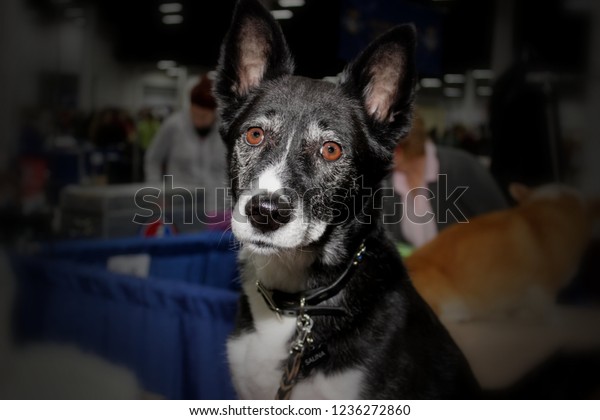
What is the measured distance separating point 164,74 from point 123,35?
0.57ft

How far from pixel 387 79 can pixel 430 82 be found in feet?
1.35

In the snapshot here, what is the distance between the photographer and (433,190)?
1.76 meters

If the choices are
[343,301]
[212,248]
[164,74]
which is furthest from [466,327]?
[164,74]

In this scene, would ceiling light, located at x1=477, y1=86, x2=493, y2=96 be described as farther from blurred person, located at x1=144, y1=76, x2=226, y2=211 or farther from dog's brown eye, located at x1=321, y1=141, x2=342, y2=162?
blurred person, located at x1=144, y1=76, x2=226, y2=211

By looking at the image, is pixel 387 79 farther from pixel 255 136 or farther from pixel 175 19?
pixel 175 19

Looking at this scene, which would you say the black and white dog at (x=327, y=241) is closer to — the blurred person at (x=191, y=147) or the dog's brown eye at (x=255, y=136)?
the dog's brown eye at (x=255, y=136)

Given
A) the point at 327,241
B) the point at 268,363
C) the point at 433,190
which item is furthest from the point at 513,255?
the point at 268,363

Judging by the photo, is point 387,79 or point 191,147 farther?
point 191,147

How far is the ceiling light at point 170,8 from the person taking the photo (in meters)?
1.65

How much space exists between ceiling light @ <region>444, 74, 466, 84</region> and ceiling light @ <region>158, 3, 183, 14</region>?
85 cm

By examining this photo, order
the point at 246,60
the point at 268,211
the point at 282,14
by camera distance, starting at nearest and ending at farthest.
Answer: the point at 268,211
the point at 246,60
the point at 282,14

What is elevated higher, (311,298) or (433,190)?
(433,190)
